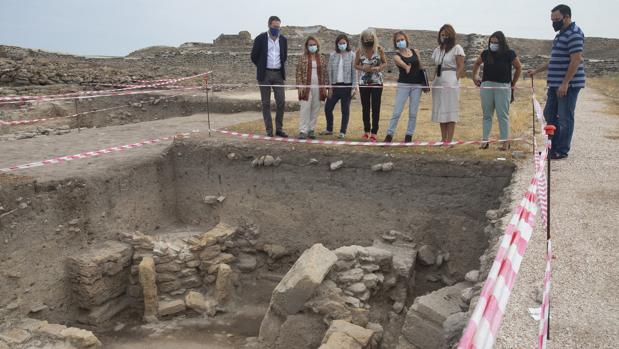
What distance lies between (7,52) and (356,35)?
63.2ft

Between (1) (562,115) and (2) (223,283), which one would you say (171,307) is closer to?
(2) (223,283)

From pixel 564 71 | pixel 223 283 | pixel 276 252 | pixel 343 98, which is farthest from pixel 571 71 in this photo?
pixel 223 283

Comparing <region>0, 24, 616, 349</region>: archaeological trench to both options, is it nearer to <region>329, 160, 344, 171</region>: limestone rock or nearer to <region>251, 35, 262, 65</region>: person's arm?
<region>329, 160, 344, 171</region>: limestone rock

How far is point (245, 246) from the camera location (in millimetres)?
8492

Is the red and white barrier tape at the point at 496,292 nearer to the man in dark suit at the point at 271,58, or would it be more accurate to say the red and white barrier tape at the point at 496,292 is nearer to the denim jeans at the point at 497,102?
the denim jeans at the point at 497,102

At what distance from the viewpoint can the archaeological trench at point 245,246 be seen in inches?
234

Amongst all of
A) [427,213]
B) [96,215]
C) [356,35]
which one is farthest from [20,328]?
[356,35]

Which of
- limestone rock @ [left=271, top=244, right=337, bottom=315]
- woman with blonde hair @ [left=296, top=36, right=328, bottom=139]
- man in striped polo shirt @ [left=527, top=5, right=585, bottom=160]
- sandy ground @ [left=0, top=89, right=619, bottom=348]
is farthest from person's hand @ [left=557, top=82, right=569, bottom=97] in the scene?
limestone rock @ [left=271, top=244, right=337, bottom=315]

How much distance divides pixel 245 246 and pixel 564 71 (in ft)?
18.0

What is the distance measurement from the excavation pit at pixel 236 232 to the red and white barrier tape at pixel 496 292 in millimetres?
3354

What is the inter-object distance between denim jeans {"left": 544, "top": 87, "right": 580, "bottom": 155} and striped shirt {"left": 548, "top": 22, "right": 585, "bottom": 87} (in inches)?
5.0

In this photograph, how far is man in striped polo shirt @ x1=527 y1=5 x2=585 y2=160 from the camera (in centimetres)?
641

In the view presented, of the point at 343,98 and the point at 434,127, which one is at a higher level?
the point at 343,98

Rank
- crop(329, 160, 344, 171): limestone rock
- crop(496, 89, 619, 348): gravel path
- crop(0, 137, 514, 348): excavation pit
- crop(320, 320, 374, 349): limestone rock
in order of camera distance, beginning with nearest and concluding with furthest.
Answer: crop(496, 89, 619, 348): gravel path < crop(320, 320, 374, 349): limestone rock < crop(0, 137, 514, 348): excavation pit < crop(329, 160, 344, 171): limestone rock
